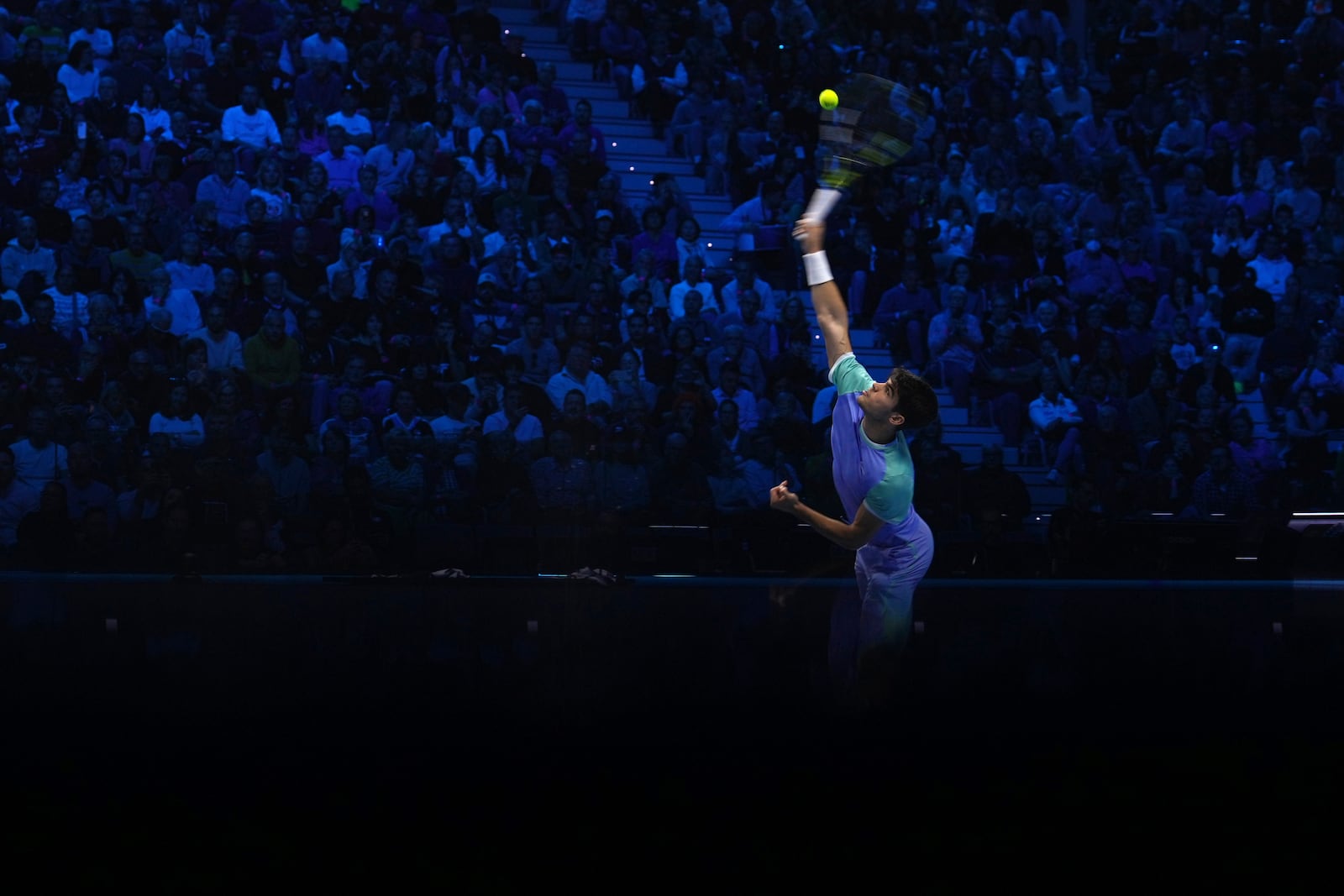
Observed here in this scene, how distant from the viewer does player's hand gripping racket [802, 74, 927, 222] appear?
5.96 meters

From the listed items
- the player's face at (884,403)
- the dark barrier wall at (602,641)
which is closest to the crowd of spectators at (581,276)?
the dark barrier wall at (602,641)

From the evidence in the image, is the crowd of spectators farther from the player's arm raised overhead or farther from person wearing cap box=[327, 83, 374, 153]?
the player's arm raised overhead

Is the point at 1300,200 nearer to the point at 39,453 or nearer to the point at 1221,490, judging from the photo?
the point at 1221,490

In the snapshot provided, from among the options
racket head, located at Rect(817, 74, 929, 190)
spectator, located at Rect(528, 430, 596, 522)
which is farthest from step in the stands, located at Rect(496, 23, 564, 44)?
racket head, located at Rect(817, 74, 929, 190)

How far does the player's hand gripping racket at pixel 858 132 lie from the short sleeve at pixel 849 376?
55 cm

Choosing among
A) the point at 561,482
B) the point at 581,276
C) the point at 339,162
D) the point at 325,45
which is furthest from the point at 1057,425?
the point at 325,45

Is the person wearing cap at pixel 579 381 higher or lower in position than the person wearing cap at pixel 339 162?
lower

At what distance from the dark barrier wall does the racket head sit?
162cm

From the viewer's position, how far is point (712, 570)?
406 inches

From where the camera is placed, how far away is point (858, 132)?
600 centimetres

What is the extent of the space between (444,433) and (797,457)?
2504 mm

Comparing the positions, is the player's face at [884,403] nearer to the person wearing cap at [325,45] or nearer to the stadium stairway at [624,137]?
the stadium stairway at [624,137]

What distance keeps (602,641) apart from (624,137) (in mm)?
7527

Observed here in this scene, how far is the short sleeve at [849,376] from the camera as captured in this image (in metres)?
5.74
